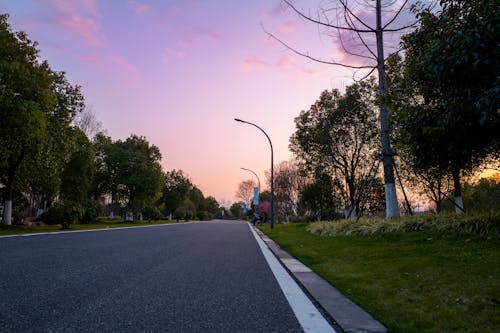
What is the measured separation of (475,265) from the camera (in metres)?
6.31

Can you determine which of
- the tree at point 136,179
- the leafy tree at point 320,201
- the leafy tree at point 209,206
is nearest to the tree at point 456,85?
the leafy tree at point 320,201

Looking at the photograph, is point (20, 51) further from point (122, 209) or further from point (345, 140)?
point (122, 209)

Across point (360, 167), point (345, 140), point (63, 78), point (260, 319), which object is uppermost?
point (63, 78)

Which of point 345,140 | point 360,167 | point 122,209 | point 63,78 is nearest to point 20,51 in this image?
point 63,78

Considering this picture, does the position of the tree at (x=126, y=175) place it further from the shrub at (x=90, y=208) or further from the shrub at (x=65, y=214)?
the shrub at (x=65, y=214)

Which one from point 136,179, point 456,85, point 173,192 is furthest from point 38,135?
point 173,192

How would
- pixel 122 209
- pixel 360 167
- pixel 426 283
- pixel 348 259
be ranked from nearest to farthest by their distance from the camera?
pixel 426 283 < pixel 348 259 < pixel 360 167 < pixel 122 209

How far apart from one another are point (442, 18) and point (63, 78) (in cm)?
2542

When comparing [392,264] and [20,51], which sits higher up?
[20,51]

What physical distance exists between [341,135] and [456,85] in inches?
823

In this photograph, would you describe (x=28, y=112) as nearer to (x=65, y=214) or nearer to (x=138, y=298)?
(x=65, y=214)

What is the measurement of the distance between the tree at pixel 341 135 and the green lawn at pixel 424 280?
16807mm

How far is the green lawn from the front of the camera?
358 centimetres

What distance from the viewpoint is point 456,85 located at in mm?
6555
